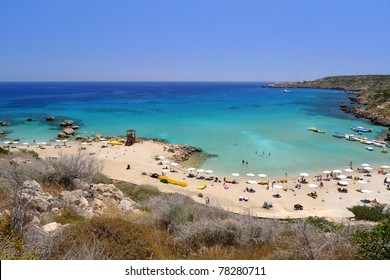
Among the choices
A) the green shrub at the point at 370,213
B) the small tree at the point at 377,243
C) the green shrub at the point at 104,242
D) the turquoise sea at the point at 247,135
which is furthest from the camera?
the turquoise sea at the point at 247,135

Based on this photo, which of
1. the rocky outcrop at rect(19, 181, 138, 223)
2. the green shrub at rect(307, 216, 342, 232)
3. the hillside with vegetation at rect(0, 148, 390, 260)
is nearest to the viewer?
the hillside with vegetation at rect(0, 148, 390, 260)

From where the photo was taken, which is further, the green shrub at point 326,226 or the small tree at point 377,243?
the green shrub at point 326,226

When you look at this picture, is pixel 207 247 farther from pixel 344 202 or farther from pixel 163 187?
pixel 344 202

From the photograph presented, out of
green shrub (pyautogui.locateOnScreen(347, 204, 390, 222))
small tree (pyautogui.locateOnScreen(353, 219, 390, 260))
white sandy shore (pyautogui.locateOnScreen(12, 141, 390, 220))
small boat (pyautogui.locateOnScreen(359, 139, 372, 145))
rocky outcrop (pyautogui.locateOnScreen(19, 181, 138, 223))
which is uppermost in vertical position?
small tree (pyautogui.locateOnScreen(353, 219, 390, 260))

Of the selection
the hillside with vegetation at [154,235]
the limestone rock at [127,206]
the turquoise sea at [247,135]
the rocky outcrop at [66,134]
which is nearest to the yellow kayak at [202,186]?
the turquoise sea at [247,135]

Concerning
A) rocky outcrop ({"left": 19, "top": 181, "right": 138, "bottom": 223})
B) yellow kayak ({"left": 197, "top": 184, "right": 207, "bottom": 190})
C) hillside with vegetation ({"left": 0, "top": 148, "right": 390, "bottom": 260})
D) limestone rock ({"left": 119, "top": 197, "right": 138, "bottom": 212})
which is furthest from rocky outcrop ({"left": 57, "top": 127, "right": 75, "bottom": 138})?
limestone rock ({"left": 119, "top": 197, "right": 138, "bottom": 212})

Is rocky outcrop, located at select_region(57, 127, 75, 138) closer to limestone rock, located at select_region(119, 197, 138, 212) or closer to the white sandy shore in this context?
the white sandy shore

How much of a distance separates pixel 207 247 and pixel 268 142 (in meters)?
30.0

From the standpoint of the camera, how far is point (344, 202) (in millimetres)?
18594

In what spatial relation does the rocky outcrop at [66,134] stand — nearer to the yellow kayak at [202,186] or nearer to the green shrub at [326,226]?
the yellow kayak at [202,186]

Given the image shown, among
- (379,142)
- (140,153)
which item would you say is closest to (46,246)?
(140,153)

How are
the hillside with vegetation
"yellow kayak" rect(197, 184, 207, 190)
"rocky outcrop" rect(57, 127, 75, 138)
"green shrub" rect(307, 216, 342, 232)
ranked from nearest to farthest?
the hillside with vegetation, "green shrub" rect(307, 216, 342, 232), "yellow kayak" rect(197, 184, 207, 190), "rocky outcrop" rect(57, 127, 75, 138)

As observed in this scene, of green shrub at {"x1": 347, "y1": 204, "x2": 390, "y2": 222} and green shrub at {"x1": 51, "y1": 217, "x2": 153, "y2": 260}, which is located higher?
green shrub at {"x1": 51, "y1": 217, "x2": 153, "y2": 260}

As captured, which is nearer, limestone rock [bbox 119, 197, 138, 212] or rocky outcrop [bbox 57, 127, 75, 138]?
limestone rock [bbox 119, 197, 138, 212]
